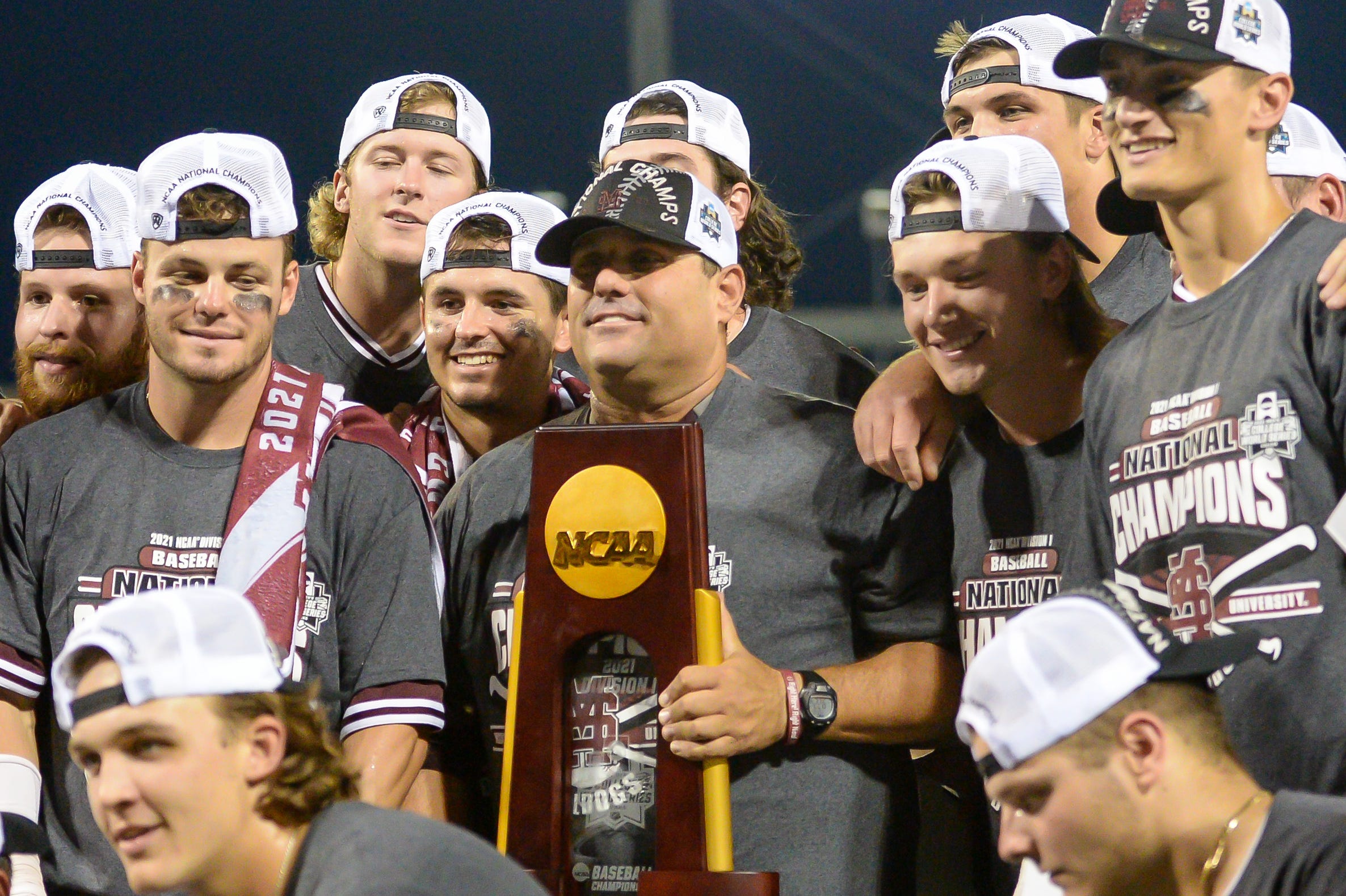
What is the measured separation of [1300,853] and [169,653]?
1573mm

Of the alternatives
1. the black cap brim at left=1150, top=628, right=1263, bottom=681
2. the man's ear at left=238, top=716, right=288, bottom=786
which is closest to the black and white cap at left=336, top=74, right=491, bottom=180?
the man's ear at left=238, top=716, right=288, bottom=786

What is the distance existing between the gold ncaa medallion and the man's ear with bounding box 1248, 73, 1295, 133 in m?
1.24

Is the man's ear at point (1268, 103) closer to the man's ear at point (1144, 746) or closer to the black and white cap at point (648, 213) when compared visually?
the black and white cap at point (648, 213)

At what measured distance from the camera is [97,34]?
1142 centimetres

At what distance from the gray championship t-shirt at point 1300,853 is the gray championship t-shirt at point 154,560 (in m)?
1.78

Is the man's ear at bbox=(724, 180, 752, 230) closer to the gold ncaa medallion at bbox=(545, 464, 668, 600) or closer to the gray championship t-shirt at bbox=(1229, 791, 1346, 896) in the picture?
the gold ncaa medallion at bbox=(545, 464, 668, 600)

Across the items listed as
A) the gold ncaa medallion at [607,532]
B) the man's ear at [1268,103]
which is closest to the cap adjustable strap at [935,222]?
the man's ear at [1268,103]

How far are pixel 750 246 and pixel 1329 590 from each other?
8.11 feet

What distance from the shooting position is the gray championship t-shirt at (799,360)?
3.98 meters

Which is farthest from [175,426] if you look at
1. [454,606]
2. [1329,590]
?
[1329,590]

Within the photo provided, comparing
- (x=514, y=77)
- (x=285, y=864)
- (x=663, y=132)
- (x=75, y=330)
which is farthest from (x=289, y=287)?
(x=514, y=77)

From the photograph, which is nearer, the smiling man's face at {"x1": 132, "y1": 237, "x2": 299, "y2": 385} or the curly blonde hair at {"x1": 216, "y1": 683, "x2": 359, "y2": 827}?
the curly blonde hair at {"x1": 216, "y1": 683, "x2": 359, "y2": 827}

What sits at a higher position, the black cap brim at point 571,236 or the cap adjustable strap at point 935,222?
the cap adjustable strap at point 935,222

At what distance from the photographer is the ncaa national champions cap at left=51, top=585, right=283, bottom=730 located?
7.57ft
